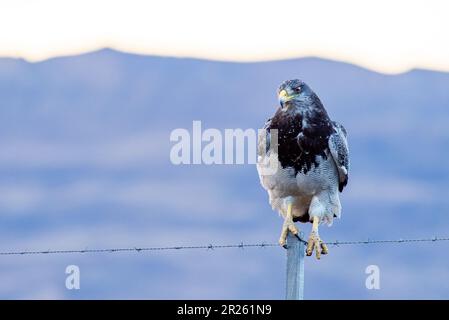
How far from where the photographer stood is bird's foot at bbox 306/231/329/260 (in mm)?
Result: 10781

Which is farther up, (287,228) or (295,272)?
(287,228)

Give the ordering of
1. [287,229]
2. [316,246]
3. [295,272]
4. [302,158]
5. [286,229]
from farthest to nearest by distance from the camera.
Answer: [302,158], [316,246], [286,229], [287,229], [295,272]

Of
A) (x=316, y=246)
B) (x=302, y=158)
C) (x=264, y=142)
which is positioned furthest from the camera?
(x=264, y=142)

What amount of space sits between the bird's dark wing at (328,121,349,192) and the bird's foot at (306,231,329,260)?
0.84 meters

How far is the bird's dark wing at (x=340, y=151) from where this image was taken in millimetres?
11469

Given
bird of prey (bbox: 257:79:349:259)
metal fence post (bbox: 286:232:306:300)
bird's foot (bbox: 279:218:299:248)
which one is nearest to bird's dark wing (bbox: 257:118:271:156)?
bird of prey (bbox: 257:79:349:259)

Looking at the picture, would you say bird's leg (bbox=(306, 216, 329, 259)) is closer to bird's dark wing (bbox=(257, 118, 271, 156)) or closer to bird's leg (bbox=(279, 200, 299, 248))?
bird's leg (bbox=(279, 200, 299, 248))

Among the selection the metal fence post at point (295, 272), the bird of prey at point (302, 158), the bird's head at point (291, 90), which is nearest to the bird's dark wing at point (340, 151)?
the bird of prey at point (302, 158)

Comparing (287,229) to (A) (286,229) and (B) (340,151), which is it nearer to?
(A) (286,229)

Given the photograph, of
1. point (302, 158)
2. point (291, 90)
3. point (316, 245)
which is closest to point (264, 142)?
point (302, 158)

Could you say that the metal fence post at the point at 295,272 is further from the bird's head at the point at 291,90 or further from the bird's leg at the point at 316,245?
the bird's head at the point at 291,90

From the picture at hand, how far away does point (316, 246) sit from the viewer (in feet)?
35.6

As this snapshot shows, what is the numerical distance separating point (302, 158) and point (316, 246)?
0.94 metres
